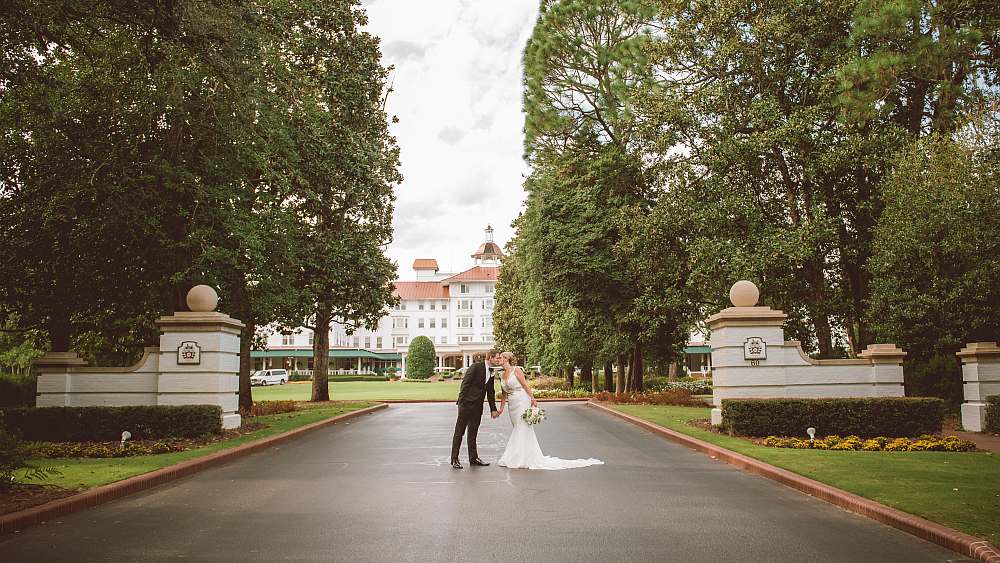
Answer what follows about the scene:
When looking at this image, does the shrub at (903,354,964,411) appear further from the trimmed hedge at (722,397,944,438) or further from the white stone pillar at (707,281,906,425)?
the trimmed hedge at (722,397,944,438)

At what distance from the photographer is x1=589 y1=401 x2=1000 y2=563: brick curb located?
6195 millimetres

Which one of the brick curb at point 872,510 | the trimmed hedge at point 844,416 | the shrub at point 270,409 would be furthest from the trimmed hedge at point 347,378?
the brick curb at point 872,510

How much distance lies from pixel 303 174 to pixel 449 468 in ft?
46.0

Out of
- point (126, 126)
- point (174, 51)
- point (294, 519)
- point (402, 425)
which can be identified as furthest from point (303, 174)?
point (294, 519)

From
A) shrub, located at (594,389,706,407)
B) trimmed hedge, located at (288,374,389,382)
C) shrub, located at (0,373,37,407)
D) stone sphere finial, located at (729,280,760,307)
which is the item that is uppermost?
stone sphere finial, located at (729,280,760,307)

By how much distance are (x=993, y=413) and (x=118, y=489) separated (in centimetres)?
1609

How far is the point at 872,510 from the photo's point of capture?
7684 millimetres

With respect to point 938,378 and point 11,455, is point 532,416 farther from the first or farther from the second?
point 938,378

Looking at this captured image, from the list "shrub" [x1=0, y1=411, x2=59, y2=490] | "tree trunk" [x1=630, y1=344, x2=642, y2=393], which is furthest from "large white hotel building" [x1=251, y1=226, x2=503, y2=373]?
"shrub" [x1=0, y1=411, x2=59, y2=490]

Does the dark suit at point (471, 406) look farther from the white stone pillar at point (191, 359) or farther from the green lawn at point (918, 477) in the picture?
the white stone pillar at point (191, 359)

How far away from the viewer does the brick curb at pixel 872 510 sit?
6195 millimetres

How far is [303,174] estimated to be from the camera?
916 inches

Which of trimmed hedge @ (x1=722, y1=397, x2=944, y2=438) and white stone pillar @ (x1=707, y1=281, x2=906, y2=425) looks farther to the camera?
white stone pillar @ (x1=707, y1=281, x2=906, y2=425)

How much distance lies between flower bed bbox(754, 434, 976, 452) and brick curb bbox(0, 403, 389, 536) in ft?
30.6
